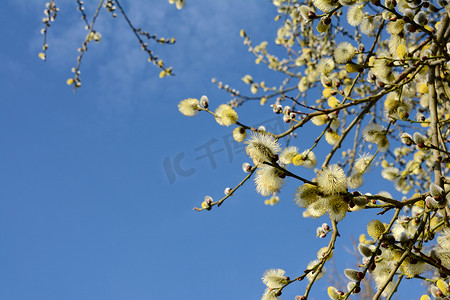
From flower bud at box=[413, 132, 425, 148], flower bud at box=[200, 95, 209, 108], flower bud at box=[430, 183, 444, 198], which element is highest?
flower bud at box=[200, 95, 209, 108]

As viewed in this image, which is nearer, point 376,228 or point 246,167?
point 376,228

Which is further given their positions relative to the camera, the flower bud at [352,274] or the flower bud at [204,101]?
the flower bud at [204,101]

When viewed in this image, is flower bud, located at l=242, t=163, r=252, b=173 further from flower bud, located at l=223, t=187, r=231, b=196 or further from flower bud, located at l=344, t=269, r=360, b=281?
flower bud, located at l=344, t=269, r=360, b=281

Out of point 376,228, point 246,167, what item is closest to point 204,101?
point 246,167

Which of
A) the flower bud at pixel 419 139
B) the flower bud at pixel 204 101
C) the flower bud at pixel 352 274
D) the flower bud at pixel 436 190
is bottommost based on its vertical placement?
the flower bud at pixel 352 274

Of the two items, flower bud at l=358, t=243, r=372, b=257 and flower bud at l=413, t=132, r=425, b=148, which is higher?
flower bud at l=413, t=132, r=425, b=148

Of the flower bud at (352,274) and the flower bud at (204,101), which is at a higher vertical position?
the flower bud at (204,101)

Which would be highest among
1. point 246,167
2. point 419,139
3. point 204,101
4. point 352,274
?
point 204,101

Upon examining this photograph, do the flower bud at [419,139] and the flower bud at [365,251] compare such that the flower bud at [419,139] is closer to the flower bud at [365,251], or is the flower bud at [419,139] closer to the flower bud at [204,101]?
the flower bud at [365,251]

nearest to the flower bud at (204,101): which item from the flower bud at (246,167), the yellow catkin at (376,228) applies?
the flower bud at (246,167)

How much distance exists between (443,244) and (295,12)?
258cm

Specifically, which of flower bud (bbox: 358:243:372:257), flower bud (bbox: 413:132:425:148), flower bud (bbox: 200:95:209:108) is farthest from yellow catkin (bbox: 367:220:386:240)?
flower bud (bbox: 200:95:209:108)

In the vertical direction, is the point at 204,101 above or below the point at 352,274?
above

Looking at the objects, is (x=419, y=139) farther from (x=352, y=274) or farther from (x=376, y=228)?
(x=352, y=274)
